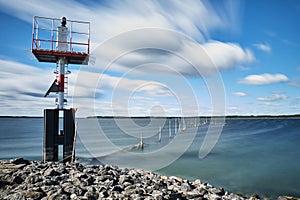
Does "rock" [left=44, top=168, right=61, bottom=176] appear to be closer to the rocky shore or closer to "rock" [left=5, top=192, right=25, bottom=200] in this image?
the rocky shore

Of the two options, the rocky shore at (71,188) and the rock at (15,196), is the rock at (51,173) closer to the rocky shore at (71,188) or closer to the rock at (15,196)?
the rocky shore at (71,188)

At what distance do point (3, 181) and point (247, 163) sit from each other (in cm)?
1944

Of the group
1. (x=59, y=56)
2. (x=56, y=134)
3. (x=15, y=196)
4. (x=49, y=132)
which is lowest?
(x=15, y=196)

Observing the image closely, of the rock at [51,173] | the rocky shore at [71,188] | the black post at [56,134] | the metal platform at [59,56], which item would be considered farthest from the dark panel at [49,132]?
the rock at [51,173]

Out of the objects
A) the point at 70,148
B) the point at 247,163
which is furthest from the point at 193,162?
the point at 70,148

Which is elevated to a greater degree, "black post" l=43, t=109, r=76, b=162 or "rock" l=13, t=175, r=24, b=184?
"black post" l=43, t=109, r=76, b=162

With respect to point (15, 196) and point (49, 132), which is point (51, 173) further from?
point (49, 132)

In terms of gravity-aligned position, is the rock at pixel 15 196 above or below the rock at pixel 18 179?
below

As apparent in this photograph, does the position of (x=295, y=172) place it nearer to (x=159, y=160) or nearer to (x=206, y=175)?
(x=206, y=175)

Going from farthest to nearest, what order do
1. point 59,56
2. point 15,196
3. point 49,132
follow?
point 59,56 < point 49,132 < point 15,196

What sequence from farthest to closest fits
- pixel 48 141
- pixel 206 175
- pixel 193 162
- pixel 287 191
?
pixel 193 162, pixel 206 175, pixel 287 191, pixel 48 141

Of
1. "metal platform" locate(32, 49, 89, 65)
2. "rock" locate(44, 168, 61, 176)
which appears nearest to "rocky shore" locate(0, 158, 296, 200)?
"rock" locate(44, 168, 61, 176)

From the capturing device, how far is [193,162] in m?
20.1

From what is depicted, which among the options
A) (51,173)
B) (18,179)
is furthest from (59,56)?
(18,179)
